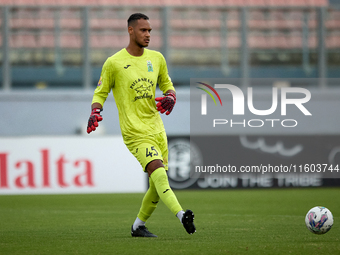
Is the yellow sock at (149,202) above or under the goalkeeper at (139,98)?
under

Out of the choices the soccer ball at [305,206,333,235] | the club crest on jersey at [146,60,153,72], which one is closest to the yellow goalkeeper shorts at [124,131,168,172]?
the club crest on jersey at [146,60,153,72]

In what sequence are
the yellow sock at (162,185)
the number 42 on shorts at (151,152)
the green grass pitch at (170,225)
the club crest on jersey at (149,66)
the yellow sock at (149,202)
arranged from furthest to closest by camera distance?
1. the yellow sock at (149,202)
2. the club crest on jersey at (149,66)
3. the number 42 on shorts at (151,152)
4. the yellow sock at (162,185)
5. the green grass pitch at (170,225)

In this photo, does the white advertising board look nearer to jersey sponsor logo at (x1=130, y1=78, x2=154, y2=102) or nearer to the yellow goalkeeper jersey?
the yellow goalkeeper jersey

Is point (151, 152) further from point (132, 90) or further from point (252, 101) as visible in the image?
point (252, 101)

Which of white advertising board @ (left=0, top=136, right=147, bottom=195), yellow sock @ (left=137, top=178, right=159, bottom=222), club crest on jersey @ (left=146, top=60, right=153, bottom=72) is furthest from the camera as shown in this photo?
white advertising board @ (left=0, top=136, right=147, bottom=195)

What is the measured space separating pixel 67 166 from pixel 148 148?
253 inches

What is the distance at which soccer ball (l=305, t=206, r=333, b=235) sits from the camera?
4.99 meters

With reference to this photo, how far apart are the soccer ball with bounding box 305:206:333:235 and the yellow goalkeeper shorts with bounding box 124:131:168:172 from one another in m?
1.39

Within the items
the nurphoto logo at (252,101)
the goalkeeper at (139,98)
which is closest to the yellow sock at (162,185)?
the goalkeeper at (139,98)

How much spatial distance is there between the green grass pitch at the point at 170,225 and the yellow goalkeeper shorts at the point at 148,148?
A: 0.71 metres

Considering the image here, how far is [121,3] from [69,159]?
678cm

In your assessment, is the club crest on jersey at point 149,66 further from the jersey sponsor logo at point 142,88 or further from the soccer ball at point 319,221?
the soccer ball at point 319,221

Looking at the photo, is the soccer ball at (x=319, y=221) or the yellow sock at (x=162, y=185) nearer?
the yellow sock at (x=162, y=185)

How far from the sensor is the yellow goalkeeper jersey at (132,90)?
5.02m
